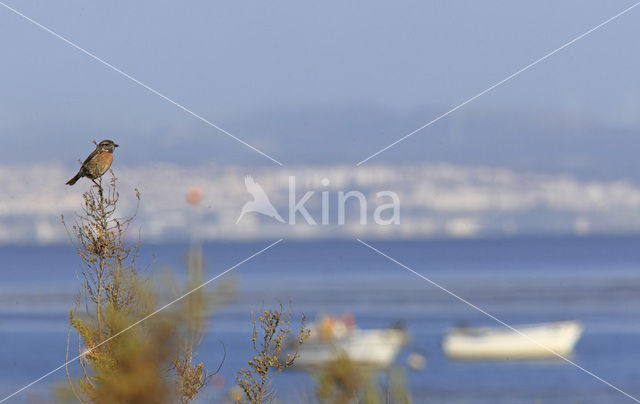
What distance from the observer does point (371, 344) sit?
46406 millimetres

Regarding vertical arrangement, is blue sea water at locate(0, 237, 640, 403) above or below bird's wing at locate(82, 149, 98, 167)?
below

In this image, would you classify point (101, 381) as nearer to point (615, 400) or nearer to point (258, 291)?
point (615, 400)

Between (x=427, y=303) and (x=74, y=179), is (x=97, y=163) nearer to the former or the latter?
(x=74, y=179)

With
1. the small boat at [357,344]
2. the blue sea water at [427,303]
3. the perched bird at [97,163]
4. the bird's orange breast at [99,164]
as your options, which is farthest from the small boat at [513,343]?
the bird's orange breast at [99,164]

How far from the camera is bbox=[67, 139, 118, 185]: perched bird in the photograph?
30.7 feet

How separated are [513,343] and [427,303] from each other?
112ft

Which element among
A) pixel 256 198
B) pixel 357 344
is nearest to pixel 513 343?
pixel 357 344

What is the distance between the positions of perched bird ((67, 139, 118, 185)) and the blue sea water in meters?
Result: 0.83

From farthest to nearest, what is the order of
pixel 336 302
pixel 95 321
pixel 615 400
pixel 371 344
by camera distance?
1. pixel 336 302
2. pixel 371 344
3. pixel 615 400
4. pixel 95 321

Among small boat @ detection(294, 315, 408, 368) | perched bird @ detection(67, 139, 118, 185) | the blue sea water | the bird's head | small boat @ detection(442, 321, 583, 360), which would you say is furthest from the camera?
small boat @ detection(442, 321, 583, 360)

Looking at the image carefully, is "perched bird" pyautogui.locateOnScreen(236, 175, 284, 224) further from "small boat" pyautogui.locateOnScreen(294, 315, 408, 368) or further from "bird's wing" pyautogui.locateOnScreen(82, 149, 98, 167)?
"small boat" pyautogui.locateOnScreen(294, 315, 408, 368)

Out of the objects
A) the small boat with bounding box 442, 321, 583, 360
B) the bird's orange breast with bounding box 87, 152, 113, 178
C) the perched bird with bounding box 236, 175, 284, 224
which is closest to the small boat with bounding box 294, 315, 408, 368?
the small boat with bounding box 442, 321, 583, 360

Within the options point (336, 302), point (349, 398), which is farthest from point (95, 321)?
point (336, 302)

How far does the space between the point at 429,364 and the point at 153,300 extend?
46.0m
